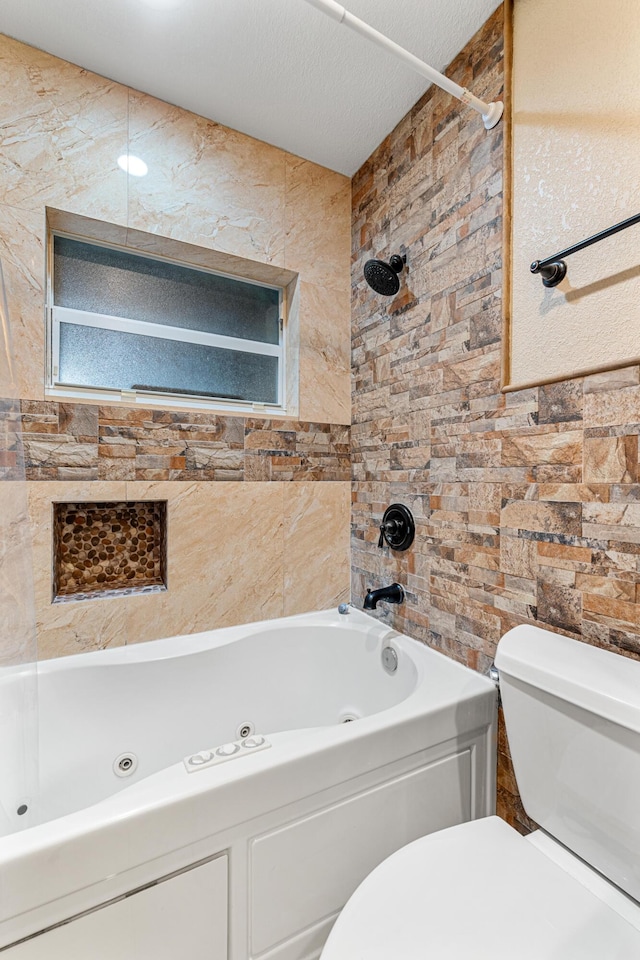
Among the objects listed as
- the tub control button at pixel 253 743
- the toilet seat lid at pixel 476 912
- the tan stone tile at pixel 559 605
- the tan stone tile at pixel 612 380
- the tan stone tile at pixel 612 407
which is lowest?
the toilet seat lid at pixel 476 912

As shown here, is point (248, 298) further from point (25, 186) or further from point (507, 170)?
point (507, 170)

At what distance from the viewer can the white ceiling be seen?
136 cm

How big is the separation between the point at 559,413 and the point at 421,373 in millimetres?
607

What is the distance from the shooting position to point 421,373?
167cm

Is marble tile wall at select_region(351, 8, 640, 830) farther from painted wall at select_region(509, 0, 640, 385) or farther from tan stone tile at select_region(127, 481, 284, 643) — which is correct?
tan stone tile at select_region(127, 481, 284, 643)

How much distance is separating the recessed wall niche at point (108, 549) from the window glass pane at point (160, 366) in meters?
0.50

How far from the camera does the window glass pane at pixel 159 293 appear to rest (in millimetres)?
1738

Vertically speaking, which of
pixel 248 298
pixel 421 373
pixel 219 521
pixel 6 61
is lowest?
pixel 219 521

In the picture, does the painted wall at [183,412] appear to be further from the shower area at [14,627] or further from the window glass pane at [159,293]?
the window glass pane at [159,293]

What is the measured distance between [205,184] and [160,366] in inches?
30.2

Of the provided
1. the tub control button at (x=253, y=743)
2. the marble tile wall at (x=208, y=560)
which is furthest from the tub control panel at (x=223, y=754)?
the marble tile wall at (x=208, y=560)

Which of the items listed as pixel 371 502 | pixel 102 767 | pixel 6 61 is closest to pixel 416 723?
pixel 371 502

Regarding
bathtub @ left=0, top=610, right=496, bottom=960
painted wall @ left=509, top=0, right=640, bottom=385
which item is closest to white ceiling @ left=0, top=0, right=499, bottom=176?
painted wall @ left=509, top=0, right=640, bottom=385

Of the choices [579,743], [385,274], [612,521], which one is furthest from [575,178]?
[579,743]
